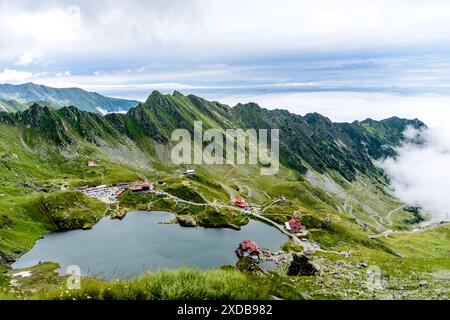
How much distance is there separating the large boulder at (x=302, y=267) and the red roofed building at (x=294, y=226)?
92234 millimetres

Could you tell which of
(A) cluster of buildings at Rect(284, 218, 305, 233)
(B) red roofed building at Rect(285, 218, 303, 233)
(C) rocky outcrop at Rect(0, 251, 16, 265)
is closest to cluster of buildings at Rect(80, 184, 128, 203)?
(C) rocky outcrop at Rect(0, 251, 16, 265)

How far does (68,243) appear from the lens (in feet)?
415

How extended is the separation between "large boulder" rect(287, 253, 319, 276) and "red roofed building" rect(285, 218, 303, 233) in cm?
9223

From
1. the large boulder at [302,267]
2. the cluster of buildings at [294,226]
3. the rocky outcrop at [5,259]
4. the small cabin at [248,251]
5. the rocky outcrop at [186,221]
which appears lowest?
the cluster of buildings at [294,226]

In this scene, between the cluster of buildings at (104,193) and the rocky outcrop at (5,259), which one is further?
the cluster of buildings at (104,193)

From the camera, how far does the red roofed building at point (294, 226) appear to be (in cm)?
15350

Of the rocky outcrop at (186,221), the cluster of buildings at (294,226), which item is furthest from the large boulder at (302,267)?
the cluster of buildings at (294,226)

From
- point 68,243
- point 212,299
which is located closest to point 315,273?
point 212,299

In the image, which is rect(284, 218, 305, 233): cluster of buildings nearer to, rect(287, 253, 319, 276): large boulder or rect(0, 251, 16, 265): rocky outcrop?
rect(287, 253, 319, 276): large boulder

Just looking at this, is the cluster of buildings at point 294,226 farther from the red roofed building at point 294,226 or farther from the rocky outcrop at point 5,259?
the rocky outcrop at point 5,259

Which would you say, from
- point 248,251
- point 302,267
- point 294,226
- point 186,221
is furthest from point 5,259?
point 294,226

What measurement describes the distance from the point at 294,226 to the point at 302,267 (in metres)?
97.7

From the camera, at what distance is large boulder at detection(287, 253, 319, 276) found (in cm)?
5666

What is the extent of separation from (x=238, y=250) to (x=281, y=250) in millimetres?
18604
